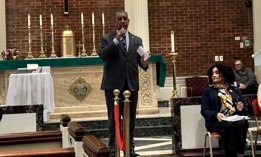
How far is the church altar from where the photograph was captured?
31.4 feet

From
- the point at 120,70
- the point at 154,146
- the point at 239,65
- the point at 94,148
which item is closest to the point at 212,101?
the point at 120,70

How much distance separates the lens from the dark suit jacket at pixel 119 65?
534 cm

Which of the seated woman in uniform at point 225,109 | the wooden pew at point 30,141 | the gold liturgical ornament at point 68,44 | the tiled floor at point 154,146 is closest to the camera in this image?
the wooden pew at point 30,141

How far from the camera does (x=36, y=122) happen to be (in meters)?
6.54

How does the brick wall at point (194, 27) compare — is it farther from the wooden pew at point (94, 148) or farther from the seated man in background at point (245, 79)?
the wooden pew at point (94, 148)

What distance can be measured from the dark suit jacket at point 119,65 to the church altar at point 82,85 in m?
4.14

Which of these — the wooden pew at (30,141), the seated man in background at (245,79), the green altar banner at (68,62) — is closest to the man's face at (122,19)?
the wooden pew at (30,141)

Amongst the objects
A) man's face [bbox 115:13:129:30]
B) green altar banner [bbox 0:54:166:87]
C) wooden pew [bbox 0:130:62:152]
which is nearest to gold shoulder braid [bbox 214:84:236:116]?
man's face [bbox 115:13:129:30]

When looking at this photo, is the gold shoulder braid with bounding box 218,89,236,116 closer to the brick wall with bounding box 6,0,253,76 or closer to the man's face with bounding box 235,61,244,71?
the man's face with bounding box 235,61,244,71

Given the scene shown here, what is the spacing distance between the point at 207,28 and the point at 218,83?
615 cm

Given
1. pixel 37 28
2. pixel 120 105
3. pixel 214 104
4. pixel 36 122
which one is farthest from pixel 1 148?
pixel 37 28

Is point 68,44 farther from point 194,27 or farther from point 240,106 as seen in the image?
point 240,106

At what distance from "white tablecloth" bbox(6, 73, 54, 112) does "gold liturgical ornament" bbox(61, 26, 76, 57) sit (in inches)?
84.5

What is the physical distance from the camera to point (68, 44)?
1106 cm
